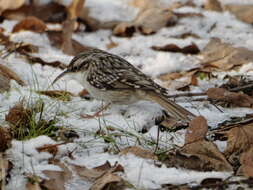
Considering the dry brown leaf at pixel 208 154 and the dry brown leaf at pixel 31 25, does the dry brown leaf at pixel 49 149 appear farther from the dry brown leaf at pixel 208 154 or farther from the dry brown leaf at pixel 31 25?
the dry brown leaf at pixel 31 25

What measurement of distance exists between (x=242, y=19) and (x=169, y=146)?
410 centimetres

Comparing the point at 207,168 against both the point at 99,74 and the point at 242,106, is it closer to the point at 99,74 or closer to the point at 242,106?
the point at 242,106

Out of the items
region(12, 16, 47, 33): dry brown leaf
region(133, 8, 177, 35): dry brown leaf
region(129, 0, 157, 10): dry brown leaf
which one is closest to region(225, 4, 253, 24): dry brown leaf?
region(133, 8, 177, 35): dry brown leaf

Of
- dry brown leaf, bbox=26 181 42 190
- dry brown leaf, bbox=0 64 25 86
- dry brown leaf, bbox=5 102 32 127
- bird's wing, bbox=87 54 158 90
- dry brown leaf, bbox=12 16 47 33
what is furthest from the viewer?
dry brown leaf, bbox=12 16 47 33

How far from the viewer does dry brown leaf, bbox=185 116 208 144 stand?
3856mm

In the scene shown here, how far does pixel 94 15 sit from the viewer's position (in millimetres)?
7691

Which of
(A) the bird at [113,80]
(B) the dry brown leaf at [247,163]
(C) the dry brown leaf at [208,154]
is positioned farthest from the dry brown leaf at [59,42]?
(B) the dry brown leaf at [247,163]

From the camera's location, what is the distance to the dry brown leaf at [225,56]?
6.03 meters

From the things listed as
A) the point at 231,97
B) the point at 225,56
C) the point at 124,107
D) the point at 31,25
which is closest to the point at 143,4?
the point at 31,25

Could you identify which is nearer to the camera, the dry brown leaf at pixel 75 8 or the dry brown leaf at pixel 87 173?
the dry brown leaf at pixel 87 173

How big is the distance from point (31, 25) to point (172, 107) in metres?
3.00

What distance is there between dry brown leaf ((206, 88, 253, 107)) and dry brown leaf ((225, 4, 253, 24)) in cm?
285

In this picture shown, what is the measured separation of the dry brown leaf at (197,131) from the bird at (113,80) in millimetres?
823

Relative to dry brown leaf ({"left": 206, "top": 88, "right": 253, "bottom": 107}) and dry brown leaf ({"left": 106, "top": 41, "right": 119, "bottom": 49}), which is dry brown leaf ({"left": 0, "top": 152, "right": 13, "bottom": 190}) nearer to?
dry brown leaf ({"left": 206, "top": 88, "right": 253, "bottom": 107})
